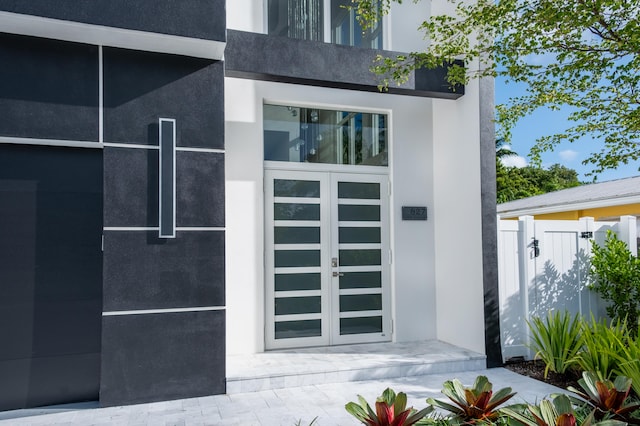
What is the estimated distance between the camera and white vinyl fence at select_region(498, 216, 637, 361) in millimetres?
5555

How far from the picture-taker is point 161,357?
168 inches

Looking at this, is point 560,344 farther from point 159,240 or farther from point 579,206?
point 579,206

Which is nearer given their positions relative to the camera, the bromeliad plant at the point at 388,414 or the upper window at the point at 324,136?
the bromeliad plant at the point at 388,414

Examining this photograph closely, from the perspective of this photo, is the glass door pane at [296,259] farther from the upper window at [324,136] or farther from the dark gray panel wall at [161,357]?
the dark gray panel wall at [161,357]

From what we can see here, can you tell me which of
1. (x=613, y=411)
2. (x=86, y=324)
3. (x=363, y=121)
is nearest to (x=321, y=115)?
(x=363, y=121)

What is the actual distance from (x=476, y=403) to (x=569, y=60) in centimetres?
348

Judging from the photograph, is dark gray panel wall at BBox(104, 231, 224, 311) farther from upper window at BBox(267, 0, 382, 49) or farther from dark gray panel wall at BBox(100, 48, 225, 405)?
upper window at BBox(267, 0, 382, 49)

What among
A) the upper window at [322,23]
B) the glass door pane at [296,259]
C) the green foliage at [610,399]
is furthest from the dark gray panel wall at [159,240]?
the green foliage at [610,399]

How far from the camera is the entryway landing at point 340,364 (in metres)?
4.68

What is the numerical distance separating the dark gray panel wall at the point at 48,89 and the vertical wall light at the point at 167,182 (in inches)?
23.8

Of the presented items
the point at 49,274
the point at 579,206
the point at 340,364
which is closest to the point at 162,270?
the point at 49,274

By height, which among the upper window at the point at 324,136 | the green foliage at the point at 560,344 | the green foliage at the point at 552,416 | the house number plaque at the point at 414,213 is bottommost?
the green foliage at the point at 560,344

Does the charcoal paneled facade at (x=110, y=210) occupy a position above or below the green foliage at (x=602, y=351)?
above

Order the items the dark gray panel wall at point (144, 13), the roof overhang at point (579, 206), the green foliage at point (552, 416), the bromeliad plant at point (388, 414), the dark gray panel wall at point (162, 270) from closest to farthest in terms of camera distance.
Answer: the green foliage at point (552, 416)
the bromeliad plant at point (388, 414)
the dark gray panel wall at point (144, 13)
the dark gray panel wall at point (162, 270)
the roof overhang at point (579, 206)
